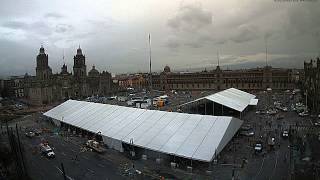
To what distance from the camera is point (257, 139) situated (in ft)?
95.2

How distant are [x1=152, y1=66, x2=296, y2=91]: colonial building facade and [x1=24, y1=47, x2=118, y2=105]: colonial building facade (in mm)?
18854

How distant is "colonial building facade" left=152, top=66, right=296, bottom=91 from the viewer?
83.7 m

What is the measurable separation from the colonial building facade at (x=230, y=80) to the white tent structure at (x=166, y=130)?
60202mm

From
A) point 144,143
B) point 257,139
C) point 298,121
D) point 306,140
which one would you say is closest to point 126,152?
point 144,143

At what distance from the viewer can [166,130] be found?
85.7 feet

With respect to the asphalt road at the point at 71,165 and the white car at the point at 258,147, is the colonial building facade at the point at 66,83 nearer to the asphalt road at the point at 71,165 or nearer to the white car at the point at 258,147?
the asphalt road at the point at 71,165

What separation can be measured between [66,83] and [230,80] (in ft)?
153

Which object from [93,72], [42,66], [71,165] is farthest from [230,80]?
[71,165]

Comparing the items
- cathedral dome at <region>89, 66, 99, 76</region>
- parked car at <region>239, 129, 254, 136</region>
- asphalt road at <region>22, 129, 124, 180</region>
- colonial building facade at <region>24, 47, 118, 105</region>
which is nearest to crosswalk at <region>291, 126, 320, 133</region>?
parked car at <region>239, 129, 254, 136</region>

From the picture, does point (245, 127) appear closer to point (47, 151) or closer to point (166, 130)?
point (166, 130)

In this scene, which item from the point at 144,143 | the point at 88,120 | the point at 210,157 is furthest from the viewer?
the point at 88,120

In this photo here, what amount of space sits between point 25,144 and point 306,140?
28.3m

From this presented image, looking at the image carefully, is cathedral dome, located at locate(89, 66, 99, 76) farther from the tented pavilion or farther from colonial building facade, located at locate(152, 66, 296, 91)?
the tented pavilion

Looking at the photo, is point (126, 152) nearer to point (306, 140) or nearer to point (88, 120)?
point (88, 120)
